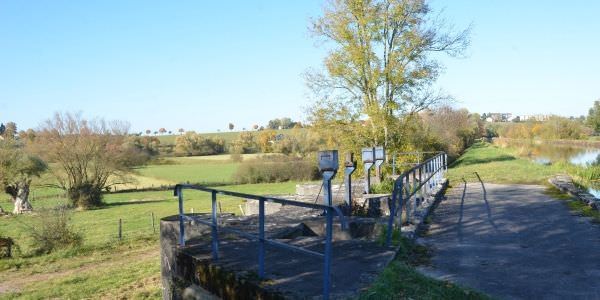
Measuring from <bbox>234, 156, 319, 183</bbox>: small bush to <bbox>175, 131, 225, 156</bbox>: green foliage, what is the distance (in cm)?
3282

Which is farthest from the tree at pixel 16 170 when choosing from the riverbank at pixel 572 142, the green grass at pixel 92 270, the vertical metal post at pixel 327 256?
the riverbank at pixel 572 142

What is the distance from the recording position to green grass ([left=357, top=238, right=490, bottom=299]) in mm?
4559

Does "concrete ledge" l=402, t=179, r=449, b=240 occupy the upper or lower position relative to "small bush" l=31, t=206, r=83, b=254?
upper

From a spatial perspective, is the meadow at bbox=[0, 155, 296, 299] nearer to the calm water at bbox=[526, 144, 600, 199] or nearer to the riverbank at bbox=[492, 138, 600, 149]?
the calm water at bbox=[526, 144, 600, 199]

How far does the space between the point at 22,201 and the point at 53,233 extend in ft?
86.1

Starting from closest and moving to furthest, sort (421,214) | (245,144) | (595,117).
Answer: (421,214) → (595,117) → (245,144)

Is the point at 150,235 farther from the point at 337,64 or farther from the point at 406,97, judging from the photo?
the point at 406,97

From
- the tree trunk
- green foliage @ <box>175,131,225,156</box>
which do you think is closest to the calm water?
the tree trunk

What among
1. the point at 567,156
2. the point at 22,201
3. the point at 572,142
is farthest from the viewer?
the point at 572,142

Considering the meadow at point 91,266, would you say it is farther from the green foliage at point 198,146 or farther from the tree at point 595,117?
the tree at point 595,117

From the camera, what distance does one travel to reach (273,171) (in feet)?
188

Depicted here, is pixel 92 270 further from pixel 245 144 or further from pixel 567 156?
pixel 245 144

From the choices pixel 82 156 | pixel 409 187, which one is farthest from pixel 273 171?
pixel 409 187

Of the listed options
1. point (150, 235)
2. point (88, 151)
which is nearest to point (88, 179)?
point (88, 151)
